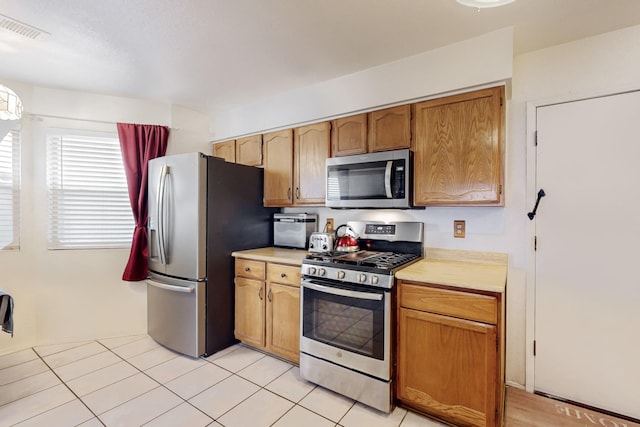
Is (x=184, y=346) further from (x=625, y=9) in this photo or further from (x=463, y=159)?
(x=625, y=9)

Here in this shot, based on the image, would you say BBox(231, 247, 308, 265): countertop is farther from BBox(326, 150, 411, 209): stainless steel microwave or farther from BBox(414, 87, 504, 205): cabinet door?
BBox(414, 87, 504, 205): cabinet door

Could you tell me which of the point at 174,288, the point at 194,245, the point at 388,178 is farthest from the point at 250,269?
the point at 388,178

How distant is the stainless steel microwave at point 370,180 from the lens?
2.18 m

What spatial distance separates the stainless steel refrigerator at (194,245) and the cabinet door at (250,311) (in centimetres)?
9

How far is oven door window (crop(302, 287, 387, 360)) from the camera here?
1.85 metres

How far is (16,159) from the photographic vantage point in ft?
8.67

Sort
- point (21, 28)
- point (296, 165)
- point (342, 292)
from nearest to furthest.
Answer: point (21, 28), point (342, 292), point (296, 165)

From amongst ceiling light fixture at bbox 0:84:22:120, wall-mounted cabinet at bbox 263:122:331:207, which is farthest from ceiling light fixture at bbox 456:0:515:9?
ceiling light fixture at bbox 0:84:22:120

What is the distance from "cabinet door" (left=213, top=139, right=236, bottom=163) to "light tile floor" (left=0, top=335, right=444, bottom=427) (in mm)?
1996

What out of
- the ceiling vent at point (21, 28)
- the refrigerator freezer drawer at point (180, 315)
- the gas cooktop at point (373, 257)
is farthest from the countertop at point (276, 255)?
the ceiling vent at point (21, 28)

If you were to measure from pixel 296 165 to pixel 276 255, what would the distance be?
88 cm

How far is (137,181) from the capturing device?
2.97 meters

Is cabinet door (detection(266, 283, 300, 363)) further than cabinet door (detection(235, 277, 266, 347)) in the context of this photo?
No

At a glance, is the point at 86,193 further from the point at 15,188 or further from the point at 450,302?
the point at 450,302
